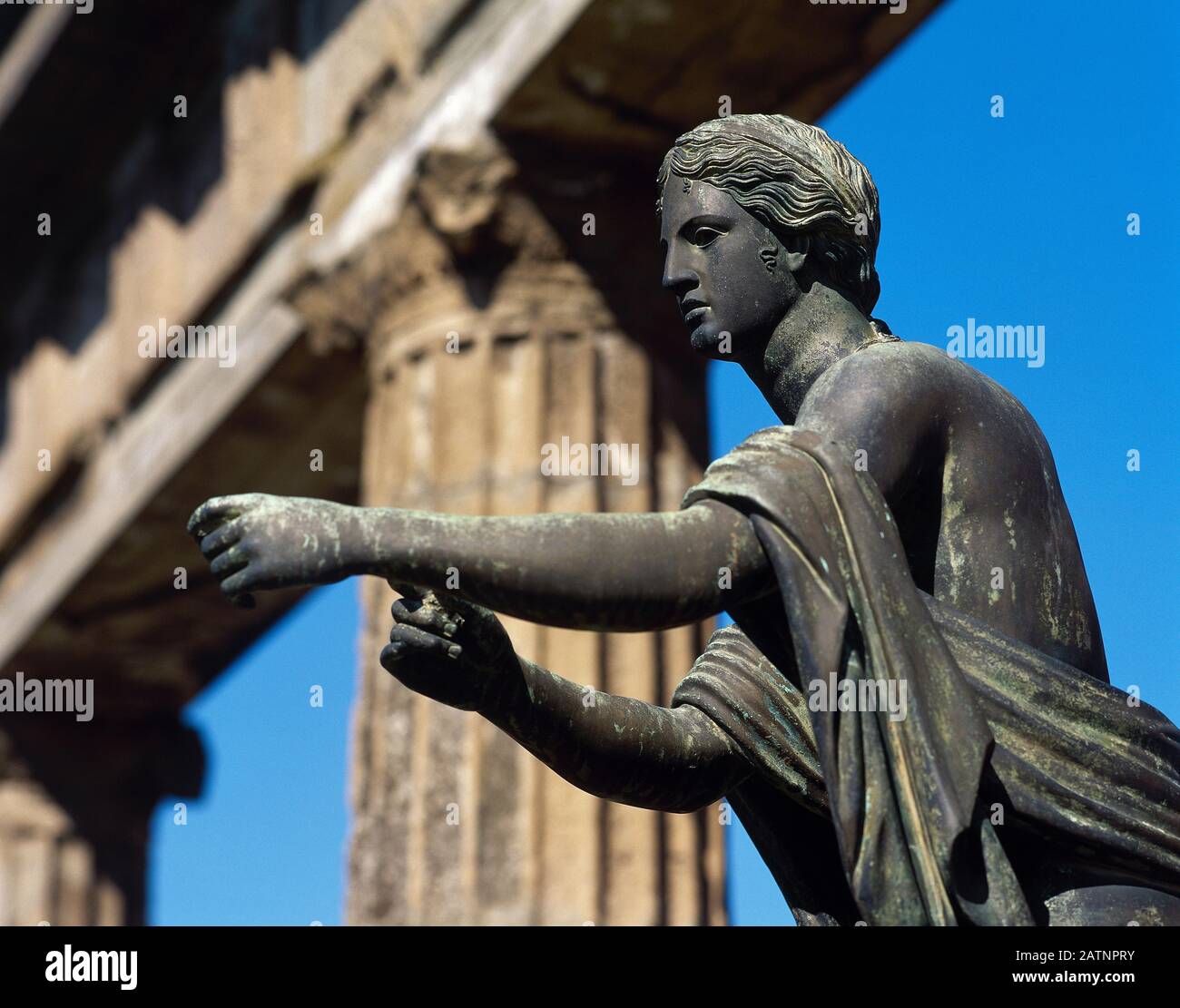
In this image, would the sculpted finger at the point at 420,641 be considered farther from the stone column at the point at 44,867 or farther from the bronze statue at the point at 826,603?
the stone column at the point at 44,867

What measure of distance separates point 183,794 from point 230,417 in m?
7.15

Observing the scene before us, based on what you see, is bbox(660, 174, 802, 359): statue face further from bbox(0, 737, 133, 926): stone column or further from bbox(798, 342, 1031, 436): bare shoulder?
bbox(0, 737, 133, 926): stone column

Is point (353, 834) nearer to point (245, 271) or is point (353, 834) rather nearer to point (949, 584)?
point (245, 271)

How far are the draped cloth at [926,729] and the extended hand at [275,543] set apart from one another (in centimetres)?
59

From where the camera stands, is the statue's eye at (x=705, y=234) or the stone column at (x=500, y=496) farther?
the stone column at (x=500, y=496)

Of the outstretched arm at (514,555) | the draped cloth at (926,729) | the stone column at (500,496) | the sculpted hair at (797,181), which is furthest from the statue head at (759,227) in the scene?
the stone column at (500,496)

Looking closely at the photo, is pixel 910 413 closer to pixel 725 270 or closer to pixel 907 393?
pixel 907 393

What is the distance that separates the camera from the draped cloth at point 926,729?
3779 millimetres

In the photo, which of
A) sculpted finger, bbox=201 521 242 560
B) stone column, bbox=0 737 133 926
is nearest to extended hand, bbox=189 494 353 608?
sculpted finger, bbox=201 521 242 560

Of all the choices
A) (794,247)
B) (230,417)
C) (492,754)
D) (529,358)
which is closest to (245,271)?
(230,417)

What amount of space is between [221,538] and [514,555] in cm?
44

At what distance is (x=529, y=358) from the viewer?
12.9 metres

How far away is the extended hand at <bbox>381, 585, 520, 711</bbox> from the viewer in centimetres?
409

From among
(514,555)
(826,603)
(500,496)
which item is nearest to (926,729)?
(826,603)
